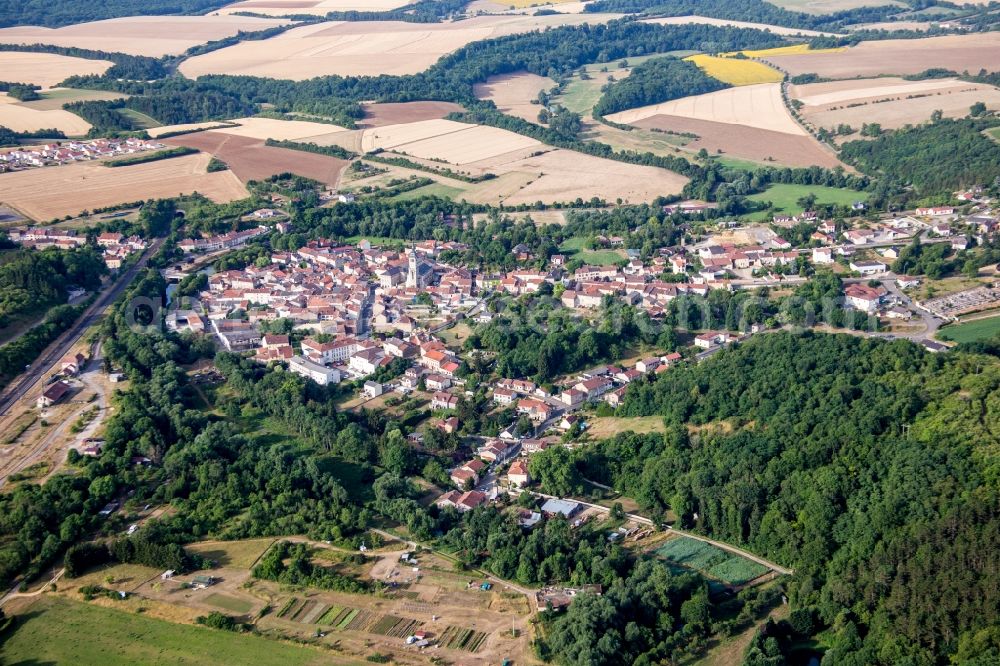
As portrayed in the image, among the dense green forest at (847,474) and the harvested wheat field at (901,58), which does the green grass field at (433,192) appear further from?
the harvested wheat field at (901,58)

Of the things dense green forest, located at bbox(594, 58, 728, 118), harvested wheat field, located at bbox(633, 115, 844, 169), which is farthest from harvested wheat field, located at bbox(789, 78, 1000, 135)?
dense green forest, located at bbox(594, 58, 728, 118)

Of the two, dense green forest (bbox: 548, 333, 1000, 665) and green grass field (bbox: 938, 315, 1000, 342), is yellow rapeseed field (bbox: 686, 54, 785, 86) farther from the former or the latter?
dense green forest (bbox: 548, 333, 1000, 665)

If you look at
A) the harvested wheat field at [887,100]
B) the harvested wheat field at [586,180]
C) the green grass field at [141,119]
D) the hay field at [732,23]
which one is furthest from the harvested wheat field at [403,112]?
the hay field at [732,23]

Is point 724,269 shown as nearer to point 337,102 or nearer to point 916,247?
point 916,247

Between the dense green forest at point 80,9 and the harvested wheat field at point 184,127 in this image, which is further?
the dense green forest at point 80,9

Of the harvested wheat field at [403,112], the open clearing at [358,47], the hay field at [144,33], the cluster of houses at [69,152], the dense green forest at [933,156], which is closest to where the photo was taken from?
the dense green forest at [933,156]

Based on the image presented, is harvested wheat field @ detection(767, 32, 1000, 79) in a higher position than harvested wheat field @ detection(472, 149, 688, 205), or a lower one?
higher
